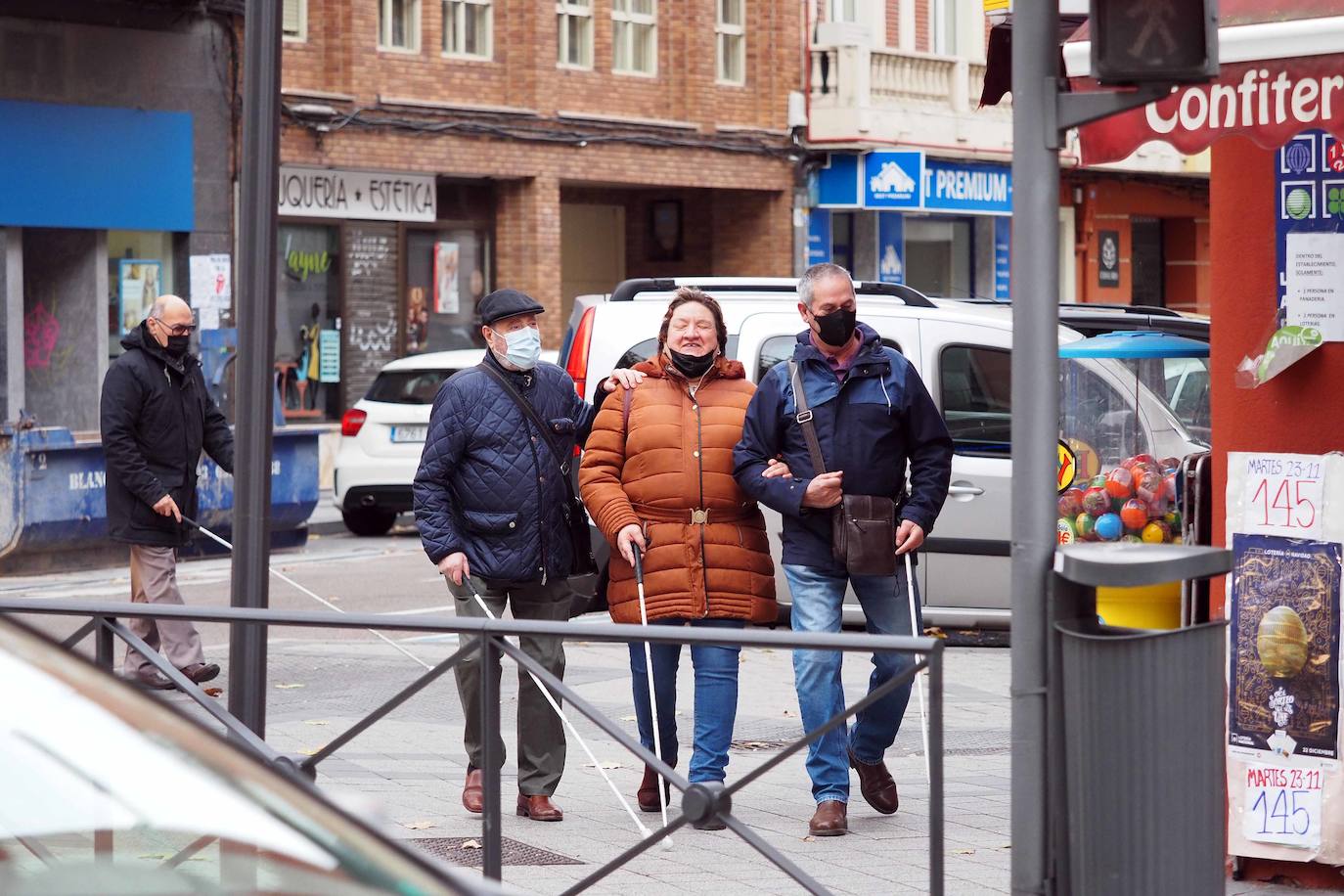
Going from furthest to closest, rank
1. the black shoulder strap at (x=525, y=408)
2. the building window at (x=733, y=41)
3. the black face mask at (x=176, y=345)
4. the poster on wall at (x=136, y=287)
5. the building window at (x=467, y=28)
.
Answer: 1. the building window at (x=733, y=41)
2. the building window at (x=467, y=28)
3. the poster on wall at (x=136, y=287)
4. the black face mask at (x=176, y=345)
5. the black shoulder strap at (x=525, y=408)

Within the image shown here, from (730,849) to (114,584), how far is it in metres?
9.69

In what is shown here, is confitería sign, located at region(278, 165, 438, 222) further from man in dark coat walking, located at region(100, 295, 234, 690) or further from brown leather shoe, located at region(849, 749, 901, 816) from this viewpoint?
brown leather shoe, located at region(849, 749, 901, 816)

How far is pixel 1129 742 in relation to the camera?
4.38m

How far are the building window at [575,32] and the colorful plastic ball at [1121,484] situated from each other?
66.4 ft

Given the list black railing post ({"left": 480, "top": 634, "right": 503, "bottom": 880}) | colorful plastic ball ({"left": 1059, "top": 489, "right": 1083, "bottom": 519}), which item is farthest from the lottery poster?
black railing post ({"left": 480, "top": 634, "right": 503, "bottom": 880})

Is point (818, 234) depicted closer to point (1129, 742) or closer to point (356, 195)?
point (356, 195)

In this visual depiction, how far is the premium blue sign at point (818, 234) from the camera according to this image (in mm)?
29516

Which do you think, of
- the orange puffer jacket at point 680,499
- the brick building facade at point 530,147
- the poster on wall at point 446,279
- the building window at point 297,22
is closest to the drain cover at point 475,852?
the orange puffer jacket at point 680,499

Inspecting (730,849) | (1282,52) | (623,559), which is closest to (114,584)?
(623,559)

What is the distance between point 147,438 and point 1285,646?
6.05m

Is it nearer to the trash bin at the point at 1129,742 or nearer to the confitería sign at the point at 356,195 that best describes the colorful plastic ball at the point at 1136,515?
the trash bin at the point at 1129,742

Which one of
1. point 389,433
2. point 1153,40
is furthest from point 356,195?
point 1153,40

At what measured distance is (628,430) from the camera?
7203mm

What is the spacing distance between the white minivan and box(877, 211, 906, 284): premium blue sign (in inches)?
750
